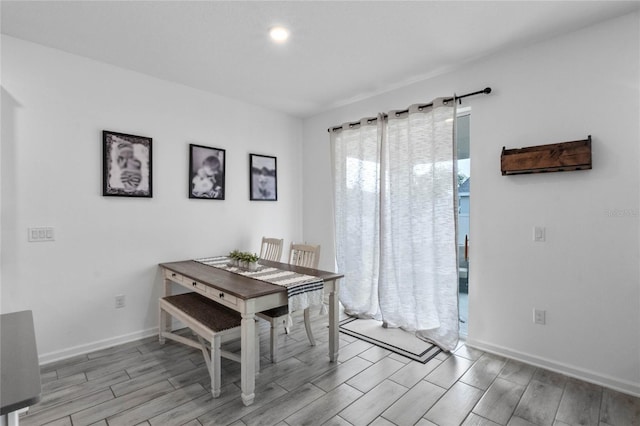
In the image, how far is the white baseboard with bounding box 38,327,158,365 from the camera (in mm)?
2602

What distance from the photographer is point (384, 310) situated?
3.44 m

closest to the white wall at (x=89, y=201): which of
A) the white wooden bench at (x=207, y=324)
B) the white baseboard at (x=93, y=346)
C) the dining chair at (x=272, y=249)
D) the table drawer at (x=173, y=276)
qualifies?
the white baseboard at (x=93, y=346)

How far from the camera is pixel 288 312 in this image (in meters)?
2.45

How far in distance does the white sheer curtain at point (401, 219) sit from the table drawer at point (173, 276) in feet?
6.08

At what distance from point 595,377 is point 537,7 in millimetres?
2605

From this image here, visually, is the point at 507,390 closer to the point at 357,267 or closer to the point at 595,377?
the point at 595,377

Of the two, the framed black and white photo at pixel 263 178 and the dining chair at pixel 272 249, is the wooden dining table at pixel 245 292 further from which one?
the framed black and white photo at pixel 263 178

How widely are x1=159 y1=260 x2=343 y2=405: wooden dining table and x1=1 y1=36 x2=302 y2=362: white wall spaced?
0.38 metres

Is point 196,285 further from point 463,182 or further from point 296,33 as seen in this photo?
point 463,182

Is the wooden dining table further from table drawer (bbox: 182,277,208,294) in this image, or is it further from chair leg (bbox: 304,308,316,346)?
chair leg (bbox: 304,308,316,346)

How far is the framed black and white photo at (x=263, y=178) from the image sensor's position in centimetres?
398

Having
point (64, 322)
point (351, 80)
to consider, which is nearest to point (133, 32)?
point (351, 80)

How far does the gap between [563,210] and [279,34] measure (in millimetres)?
2552

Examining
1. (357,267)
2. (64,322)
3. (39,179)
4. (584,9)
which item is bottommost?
(64,322)
